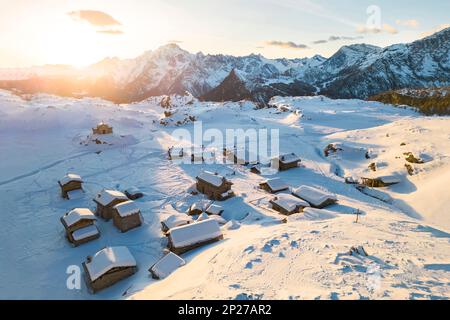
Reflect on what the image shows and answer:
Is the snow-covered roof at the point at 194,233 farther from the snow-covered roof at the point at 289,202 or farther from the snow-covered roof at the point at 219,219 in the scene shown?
the snow-covered roof at the point at 289,202

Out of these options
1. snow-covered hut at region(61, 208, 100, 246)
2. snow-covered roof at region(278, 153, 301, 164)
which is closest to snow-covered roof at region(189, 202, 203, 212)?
snow-covered hut at region(61, 208, 100, 246)

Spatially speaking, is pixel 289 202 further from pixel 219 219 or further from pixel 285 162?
pixel 285 162

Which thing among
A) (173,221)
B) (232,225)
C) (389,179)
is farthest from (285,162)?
(173,221)

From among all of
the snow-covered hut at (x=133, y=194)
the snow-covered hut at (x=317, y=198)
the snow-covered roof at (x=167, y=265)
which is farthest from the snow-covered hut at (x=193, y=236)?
the snow-covered hut at (x=133, y=194)
